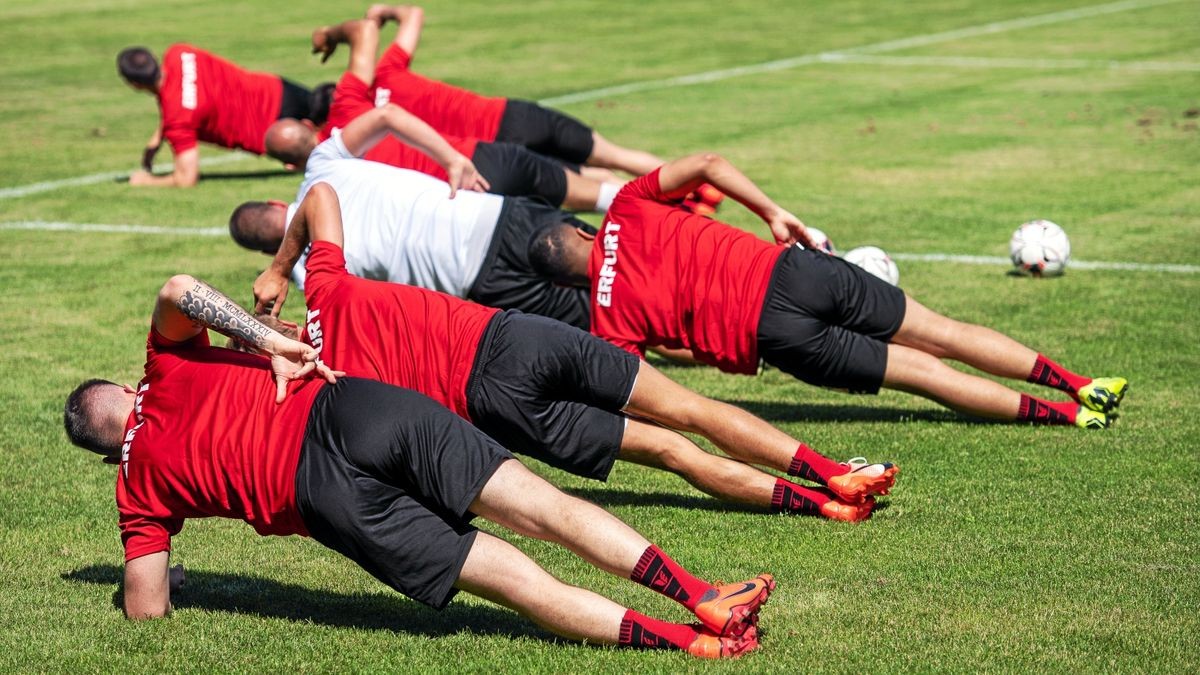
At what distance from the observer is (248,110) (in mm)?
17141

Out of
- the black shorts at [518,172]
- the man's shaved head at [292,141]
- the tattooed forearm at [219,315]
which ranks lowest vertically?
the man's shaved head at [292,141]

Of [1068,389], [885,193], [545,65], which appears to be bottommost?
[545,65]

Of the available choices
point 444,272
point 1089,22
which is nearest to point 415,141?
point 444,272

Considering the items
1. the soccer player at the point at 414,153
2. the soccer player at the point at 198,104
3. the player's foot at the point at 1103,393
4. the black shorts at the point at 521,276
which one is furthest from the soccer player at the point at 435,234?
the soccer player at the point at 198,104

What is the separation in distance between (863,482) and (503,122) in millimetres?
7388

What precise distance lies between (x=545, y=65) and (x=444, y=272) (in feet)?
54.3

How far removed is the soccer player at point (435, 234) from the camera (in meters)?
8.94

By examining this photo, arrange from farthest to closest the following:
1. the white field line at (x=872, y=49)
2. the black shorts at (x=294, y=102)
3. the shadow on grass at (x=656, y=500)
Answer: the white field line at (x=872, y=49)
the black shorts at (x=294, y=102)
the shadow on grass at (x=656, y=500)

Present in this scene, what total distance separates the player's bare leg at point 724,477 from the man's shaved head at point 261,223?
3040mm

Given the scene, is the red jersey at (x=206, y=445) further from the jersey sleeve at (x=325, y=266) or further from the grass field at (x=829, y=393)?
the jersey sleeve at (x=325, y=266)

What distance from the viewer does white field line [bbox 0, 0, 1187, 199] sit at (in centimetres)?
1680

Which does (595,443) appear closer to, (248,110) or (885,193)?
(885,193)

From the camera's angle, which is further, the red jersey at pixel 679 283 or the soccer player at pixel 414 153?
the soccer player at pixel 414 153

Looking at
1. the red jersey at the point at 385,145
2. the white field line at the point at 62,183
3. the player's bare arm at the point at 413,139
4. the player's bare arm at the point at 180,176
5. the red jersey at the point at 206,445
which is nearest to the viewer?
the red jersey at the point at 206,445
